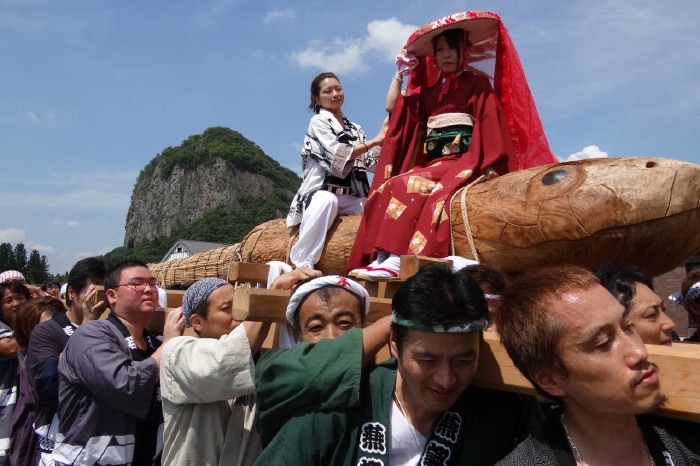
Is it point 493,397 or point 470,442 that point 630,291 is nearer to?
point 493,397

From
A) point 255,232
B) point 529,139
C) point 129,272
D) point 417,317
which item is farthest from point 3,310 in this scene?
point 417,317

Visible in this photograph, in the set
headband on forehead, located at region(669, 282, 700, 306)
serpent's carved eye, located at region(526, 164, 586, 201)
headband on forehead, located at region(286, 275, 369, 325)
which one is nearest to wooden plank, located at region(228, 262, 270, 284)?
headband on forehead, located at region(286, 275, 369, 325)

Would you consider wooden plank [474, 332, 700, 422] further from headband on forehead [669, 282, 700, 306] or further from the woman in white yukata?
headband on forehead [669, 282, 700, 306]

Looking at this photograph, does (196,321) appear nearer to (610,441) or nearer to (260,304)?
(260,304)

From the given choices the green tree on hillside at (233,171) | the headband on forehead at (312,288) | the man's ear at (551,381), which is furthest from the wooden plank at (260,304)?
the green tree on hillside at (233,171)

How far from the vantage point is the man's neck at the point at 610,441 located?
137 cm

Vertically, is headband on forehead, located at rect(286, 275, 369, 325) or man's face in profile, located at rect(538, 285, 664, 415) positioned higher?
headband on forehead, located at rect(286, 275, 369, 325)

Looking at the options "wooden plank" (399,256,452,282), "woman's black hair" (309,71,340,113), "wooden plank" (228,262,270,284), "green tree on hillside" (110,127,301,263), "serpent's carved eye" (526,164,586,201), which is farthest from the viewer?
"green tree on hillside" (110,127,301,263)

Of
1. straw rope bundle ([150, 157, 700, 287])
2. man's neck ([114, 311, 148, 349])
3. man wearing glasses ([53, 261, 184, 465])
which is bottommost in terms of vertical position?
man wearing glasses ([53, 261, 184, 465])

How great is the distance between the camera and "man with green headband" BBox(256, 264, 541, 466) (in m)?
1.55

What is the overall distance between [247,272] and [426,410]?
1501mm

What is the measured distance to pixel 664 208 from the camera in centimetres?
245

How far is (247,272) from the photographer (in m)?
2.95

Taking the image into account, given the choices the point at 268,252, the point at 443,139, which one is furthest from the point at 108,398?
the point at 443,139
